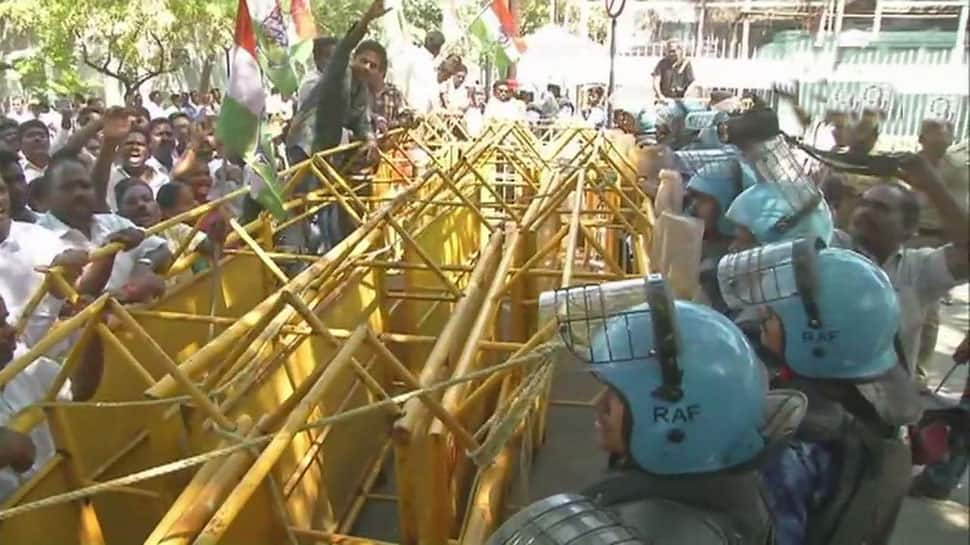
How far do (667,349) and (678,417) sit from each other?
0.48ft

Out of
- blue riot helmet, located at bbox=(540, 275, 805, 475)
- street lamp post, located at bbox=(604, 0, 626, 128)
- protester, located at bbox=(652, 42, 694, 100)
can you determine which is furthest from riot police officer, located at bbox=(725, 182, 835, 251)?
protester, located at bbox=(652, 42, 694, 100)

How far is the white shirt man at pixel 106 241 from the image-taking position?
409 cm

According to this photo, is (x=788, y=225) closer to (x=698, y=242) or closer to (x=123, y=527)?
(x=698, y=242)

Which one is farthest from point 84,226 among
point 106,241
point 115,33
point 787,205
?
point 115,33

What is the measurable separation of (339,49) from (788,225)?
3966mm

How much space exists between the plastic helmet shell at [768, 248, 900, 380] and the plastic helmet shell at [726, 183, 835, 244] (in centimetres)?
94

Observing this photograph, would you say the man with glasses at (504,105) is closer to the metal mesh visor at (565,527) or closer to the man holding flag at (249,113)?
the man holding flag at (249,113)

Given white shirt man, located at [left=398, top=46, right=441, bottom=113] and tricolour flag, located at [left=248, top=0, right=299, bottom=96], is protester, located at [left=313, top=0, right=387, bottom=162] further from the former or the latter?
white shirt man, located at [left=398, top=46, right=441, bottom=113]

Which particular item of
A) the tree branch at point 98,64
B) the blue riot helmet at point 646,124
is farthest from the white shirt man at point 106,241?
the tree branch at point 98,64

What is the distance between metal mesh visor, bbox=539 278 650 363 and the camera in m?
1.93

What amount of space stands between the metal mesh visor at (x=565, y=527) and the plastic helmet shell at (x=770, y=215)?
2.00m

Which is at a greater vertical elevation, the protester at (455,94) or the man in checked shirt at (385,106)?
the man in checked shirt at (385,106)

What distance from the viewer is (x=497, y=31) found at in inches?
478

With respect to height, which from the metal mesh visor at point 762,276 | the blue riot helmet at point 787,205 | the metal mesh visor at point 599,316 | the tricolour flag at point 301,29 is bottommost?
the blue riot helmet at point 787,205
